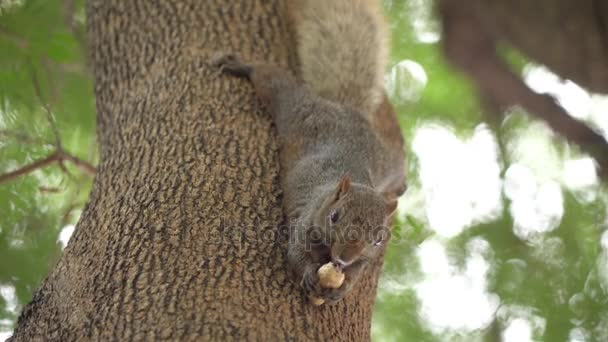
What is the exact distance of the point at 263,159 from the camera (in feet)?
11.5

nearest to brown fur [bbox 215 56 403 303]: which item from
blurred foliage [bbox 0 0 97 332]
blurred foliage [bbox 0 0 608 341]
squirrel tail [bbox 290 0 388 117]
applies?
squirrel tail [bbox 290 0 388 117]

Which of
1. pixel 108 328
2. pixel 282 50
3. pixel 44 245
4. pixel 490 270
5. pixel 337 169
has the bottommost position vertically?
pixel 490 270

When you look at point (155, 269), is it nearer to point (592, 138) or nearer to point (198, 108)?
point (198, 108)

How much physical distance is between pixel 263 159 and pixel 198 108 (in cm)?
44

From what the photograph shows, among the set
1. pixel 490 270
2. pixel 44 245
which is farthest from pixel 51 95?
pixel 490 270

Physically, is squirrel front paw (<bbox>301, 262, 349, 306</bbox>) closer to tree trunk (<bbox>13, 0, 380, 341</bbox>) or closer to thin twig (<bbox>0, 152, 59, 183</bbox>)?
tree trunk (<bbox>13, 0, 380, 341</bbox>)

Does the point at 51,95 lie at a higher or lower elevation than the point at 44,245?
higher

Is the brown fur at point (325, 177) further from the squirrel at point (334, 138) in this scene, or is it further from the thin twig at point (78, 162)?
the thin twig at point (78, 162)

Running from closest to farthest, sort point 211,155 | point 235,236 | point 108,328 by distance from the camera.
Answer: point 108,328, point 235,236, point 211,155

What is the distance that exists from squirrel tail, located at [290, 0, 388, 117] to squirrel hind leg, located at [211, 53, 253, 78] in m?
0.54

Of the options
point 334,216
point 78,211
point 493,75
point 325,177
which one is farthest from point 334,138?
point 493,75

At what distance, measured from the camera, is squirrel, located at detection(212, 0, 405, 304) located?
3.17 metres

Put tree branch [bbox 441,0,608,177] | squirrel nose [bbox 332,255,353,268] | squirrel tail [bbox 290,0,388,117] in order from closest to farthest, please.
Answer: tree branch [bbox 441,0,608,177], squirrel nose [bbox 332,255,353,268], squirrel tail [bbox 290,0,388,117]

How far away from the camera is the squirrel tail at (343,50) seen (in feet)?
14.5
